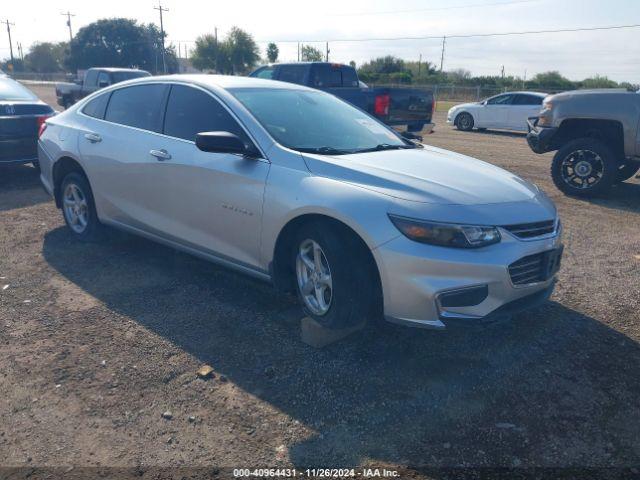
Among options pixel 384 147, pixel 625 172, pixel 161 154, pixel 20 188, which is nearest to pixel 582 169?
pixel 625 172

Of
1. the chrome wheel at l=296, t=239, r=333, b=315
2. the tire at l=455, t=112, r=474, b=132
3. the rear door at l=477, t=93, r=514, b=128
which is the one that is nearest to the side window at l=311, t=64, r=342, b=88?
the rear door at l=477, t=93, r=514, b=128

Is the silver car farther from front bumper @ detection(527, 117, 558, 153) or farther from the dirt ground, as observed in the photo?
front bumper @ detection(527, 117, 558, 153)

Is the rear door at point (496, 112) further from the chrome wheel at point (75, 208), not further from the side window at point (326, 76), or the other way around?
the chrome wheel at point (75, 208)

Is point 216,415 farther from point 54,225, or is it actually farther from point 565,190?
point 565,190

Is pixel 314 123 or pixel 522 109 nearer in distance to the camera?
pixel 314 123

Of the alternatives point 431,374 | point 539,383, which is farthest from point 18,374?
point 539,383

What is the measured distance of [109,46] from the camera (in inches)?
2904

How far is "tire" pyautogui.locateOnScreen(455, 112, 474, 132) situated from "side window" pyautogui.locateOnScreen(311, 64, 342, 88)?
8.77m

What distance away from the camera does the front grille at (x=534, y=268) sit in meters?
3.34

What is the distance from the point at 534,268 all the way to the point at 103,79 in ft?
57.1

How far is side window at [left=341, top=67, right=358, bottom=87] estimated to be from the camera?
13.6 meters

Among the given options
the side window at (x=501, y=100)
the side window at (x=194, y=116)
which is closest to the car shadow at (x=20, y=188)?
the side window at (x=194, y=116)

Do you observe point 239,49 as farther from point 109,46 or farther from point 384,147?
point 384,147

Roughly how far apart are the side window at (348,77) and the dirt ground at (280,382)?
31.4 ft
